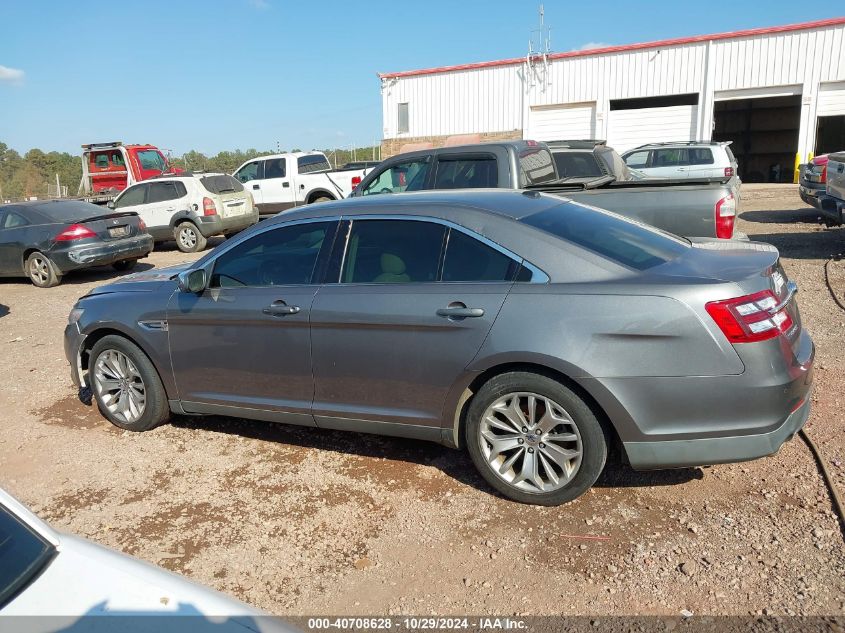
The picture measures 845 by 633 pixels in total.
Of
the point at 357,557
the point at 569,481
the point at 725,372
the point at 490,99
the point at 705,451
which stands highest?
the point at 490,99

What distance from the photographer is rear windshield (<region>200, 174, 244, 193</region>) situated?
15.4 meters

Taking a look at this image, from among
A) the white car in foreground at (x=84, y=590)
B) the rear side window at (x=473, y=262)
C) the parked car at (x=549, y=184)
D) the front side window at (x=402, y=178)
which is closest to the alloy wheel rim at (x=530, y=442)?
the rear side window at (x=473, y=262)

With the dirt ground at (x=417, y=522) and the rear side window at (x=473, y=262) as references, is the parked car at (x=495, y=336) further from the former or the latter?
the dirt ground at (x=417, y=522)

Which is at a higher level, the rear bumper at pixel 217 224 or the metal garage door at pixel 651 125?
the metal garage door at pixel 651 125

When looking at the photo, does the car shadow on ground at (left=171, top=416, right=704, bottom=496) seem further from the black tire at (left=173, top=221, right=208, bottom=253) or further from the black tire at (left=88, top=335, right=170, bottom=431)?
the black tire at (left=173, top=221, right=208, bottom=253)

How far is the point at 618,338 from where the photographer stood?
3393mm

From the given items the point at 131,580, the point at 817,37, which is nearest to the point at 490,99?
the point at 817,37

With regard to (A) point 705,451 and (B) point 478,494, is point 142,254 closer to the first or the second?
(B) point 478,494

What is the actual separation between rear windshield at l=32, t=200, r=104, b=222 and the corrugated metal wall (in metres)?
21.1

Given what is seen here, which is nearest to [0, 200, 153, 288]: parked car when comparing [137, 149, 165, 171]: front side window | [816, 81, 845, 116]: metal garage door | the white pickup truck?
the white pickup truck

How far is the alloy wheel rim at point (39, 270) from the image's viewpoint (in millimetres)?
11953

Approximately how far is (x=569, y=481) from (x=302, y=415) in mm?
1734

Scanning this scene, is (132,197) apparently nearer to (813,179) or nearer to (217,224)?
(217,224)

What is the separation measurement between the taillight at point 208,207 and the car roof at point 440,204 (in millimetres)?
11210
